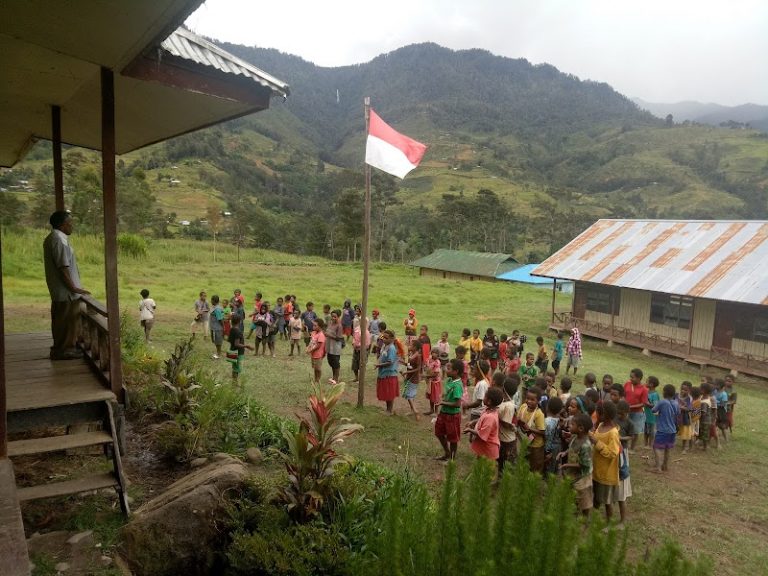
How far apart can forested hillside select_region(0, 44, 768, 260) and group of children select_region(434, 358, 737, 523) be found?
36080 millimetres

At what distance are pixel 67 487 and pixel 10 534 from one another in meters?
1.49

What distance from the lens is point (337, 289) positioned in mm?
28406

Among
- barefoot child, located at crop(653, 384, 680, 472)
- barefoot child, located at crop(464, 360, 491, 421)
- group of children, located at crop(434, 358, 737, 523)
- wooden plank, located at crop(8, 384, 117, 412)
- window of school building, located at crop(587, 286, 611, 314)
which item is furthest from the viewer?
window of school building, located at crop(587, 286, 611, 314)

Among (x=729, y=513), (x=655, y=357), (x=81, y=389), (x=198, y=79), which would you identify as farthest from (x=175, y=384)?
(x=655, y=357)

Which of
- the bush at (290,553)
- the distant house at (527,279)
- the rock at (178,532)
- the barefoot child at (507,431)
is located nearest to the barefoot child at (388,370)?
the barefoot child at (507,431)

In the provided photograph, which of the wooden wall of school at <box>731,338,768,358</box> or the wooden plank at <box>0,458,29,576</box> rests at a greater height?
the wooden plank at <box>0,458,29,576</box>

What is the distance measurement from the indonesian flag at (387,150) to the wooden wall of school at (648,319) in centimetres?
1424

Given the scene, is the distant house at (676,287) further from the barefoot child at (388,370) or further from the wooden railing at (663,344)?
the barefoot child at (388,370)

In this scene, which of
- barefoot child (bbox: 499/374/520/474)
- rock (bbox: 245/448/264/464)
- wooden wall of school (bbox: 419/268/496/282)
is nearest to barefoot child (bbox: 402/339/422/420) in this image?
barefoot child (bbox: 499/374/520/474)

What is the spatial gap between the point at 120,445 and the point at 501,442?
4159mm

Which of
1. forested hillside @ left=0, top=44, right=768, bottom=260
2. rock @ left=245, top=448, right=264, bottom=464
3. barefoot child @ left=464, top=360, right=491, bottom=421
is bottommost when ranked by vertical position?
rock @ left=245, top=448, right=264, bottom=464

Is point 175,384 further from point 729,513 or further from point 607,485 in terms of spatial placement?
point 729,513

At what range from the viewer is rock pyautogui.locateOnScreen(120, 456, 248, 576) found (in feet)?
12.3

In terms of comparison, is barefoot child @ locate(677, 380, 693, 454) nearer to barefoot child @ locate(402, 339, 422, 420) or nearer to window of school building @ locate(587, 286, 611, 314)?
barefoot child @ locate(402, 339, 422, 420)
